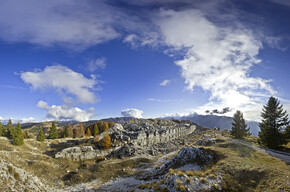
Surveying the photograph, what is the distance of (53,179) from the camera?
31.4m

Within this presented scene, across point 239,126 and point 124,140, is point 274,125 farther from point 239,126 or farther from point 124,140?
point 124,140

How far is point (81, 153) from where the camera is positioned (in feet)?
172

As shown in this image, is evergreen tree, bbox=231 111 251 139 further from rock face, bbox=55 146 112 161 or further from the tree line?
rock face, bbox=55 146 112 161

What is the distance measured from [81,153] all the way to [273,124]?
2479 inches

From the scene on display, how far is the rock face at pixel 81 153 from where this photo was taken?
4976 centimetres

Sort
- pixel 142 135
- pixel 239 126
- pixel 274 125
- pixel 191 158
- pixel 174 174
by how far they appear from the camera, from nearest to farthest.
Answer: pixel 174 174
pixel 191 158
pixel 274 125
pixel 239 126
pixel 142 135

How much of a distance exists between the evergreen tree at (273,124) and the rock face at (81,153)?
176ft

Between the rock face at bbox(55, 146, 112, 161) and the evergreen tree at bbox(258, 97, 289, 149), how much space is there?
176 ft

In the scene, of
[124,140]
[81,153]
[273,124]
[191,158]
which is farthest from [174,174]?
[124,140]

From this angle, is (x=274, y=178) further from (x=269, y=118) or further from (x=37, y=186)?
(x=37, y=186)

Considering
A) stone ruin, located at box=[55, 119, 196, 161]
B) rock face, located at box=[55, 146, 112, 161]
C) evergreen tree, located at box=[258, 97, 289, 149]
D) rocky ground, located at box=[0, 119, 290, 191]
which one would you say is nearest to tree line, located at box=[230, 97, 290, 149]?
evergreen tree, located at box=[258, 97, 289, 149]

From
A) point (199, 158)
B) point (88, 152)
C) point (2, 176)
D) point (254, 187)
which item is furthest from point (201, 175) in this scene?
point (88, 152)

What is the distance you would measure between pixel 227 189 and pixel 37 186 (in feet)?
101

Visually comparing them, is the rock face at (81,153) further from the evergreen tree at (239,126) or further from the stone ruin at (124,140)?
the evergreen tree at (239,126)
